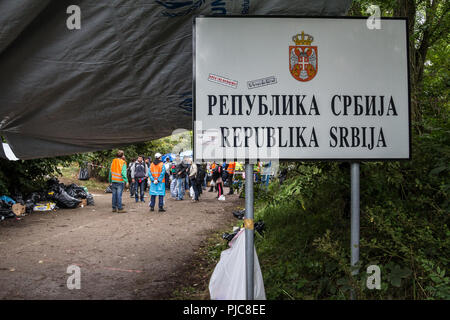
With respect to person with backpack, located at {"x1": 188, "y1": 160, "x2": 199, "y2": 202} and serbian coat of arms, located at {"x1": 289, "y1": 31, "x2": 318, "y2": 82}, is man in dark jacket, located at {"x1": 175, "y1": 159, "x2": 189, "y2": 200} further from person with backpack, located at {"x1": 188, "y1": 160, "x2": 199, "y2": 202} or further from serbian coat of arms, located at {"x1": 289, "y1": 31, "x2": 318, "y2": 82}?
serbian coat of arms, located at {"x1": 289, "y1": 31, "x2": 318, "y2": 82}

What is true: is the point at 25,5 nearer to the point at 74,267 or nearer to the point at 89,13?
the point at 89,13

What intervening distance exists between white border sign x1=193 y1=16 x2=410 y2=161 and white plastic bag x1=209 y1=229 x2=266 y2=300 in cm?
97

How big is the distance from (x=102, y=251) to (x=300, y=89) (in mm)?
5095

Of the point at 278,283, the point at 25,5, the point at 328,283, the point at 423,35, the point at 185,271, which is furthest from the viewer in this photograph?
the point at 423,35

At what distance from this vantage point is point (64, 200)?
38.7ft

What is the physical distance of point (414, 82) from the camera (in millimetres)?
4570

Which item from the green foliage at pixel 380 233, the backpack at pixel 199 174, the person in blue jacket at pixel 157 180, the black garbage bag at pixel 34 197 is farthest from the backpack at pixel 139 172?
the green foliage at pixel 380 233

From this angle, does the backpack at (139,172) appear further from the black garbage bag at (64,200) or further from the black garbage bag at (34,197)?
the black garbage bag at (34,197)

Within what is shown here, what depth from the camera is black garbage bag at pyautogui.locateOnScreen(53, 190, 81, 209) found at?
1177 centimetres

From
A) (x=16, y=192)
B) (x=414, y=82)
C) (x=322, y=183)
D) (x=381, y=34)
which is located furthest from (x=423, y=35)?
(x=16, y=192)

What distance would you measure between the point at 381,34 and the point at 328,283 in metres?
2.42

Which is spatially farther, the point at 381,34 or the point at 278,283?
the point at 278,283

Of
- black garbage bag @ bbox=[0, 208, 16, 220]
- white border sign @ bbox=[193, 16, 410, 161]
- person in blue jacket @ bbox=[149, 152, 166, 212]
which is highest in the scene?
white border sign @ bbox=[193, 16, 410, 161]

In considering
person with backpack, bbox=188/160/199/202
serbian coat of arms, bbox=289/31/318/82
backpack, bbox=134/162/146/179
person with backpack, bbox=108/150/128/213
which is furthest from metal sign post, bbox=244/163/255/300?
backpack, bbox=134/162/146/179
